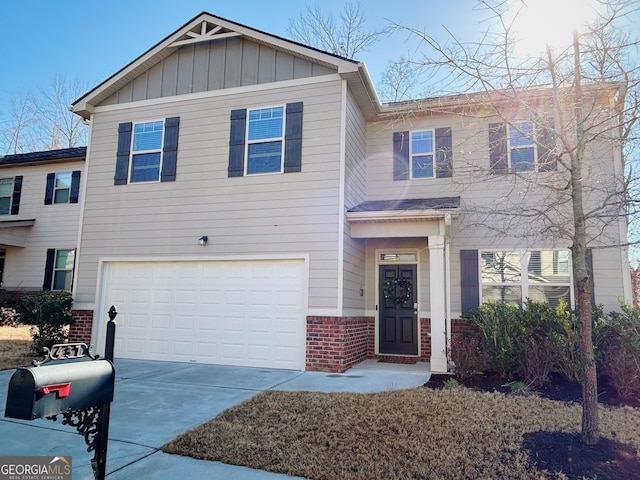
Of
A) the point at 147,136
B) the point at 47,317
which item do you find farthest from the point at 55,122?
the point at 47,317

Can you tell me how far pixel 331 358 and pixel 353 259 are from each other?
2.04 m

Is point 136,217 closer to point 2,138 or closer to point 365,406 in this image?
point 365,406

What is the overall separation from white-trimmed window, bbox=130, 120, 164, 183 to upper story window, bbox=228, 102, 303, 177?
5.95 ft

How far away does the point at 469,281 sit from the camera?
8.98 meters

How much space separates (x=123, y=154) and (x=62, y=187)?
5.66 m

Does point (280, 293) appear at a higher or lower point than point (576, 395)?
higher

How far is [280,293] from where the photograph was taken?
8.41 m

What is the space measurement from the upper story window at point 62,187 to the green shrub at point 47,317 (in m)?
5.40

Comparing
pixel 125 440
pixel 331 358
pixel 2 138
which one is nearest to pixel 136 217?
pixel 331 358

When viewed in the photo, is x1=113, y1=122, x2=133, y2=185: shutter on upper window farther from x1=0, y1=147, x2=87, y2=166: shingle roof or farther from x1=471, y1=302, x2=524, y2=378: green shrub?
x1=471, y1=302, x2=524, y2=378: green shrub

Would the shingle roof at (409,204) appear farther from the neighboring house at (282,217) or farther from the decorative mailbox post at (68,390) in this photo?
the decorative mailbox post at (68,390)

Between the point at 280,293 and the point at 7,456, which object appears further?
the point at 280,293

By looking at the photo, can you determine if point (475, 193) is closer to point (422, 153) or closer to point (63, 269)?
point (422, 153)

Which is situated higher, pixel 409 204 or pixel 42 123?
pixel 42 123
